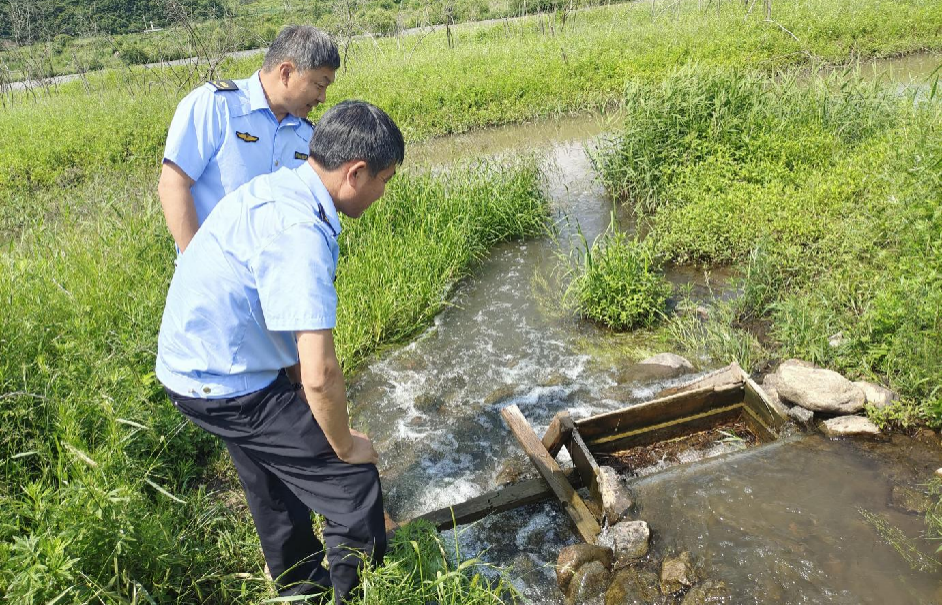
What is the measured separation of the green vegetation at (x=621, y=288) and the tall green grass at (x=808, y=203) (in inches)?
19.8

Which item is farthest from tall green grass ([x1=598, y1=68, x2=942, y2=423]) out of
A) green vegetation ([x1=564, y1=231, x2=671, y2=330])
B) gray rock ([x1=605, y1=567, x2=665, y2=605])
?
gray rock ([x1=605, y1=567, x2=665, y2=605])

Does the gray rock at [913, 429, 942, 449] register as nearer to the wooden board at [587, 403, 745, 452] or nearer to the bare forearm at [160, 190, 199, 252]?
the wooden board at [587, 403, 745, 452]

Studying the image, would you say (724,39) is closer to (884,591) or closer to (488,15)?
(884,591)

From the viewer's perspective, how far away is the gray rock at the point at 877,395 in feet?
14.3

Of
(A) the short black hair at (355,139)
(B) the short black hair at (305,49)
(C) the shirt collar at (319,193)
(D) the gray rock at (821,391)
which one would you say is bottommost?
(D) the gray rock at (821,391)

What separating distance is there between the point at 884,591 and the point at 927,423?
150 centimetres

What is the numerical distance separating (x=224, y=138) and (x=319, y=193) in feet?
4.91

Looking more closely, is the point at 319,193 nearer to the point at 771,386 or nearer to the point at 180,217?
the point at 180,217

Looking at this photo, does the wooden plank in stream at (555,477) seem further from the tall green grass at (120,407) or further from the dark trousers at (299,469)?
the dark trousers at (299,469)

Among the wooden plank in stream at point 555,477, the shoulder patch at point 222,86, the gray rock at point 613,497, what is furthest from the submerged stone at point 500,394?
the shoulder patch at point 222,86

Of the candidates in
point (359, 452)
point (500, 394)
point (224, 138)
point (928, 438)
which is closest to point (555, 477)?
point (500, 394)

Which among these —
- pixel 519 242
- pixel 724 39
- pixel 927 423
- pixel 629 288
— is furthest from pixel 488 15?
pixel 927 423

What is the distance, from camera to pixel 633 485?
4.05 metres

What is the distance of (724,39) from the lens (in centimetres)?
1564
